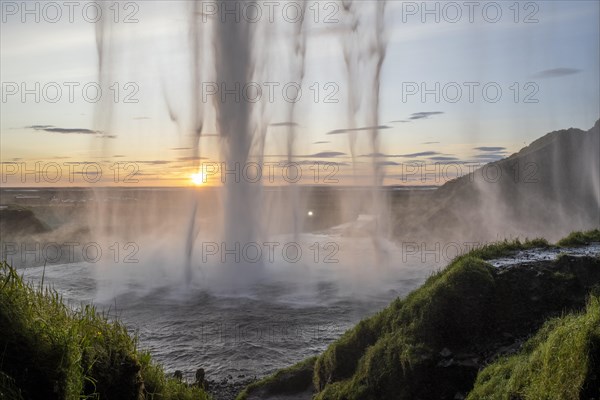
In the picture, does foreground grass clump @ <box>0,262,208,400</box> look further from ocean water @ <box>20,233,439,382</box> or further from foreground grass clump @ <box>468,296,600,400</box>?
ocean water @ <box>20,233,439,382</box>

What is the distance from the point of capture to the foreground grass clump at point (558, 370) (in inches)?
286

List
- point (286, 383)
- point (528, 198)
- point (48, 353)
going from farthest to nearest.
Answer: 1. point (528, 198)
2. point (286, 383)
3. point (48, 353)

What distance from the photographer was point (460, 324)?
40.5ft

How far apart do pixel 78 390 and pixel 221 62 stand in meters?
42.9

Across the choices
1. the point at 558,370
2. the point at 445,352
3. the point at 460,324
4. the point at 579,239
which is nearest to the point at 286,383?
the point at 445,352

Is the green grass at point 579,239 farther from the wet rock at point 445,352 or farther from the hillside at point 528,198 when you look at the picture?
the hillside at point 528,198

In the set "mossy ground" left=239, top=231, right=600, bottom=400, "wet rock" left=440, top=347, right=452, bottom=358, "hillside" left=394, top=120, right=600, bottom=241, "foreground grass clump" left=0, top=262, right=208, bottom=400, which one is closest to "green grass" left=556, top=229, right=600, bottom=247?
"mossy ground" left=239, top=231, right=600, bottom=400

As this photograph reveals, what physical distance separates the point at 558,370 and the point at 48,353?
7525 millimetres

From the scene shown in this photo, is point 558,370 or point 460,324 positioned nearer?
point 558,370

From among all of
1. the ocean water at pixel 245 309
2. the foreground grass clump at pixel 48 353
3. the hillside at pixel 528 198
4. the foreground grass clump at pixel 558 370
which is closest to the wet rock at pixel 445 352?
the foreground grass clump at pixel 558 370

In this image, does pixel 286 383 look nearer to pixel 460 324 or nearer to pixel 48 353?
pixel 460 324

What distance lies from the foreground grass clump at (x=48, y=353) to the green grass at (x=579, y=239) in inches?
538

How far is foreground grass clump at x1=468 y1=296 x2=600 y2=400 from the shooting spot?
7.26 metres

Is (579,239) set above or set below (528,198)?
below
